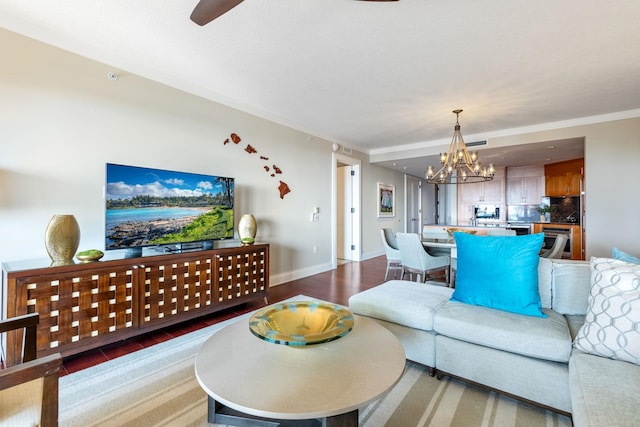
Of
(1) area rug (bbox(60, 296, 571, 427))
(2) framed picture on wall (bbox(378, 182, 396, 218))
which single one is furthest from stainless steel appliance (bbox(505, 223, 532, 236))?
(1) area rug (bbox(60, 296, 571, 427))

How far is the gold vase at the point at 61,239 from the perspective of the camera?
1.99 metres

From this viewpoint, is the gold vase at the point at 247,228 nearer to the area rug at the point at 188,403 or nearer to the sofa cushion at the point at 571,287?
the area rug at the point at 188,403

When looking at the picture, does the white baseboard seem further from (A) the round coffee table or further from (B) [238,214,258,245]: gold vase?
(A) the round coffee table

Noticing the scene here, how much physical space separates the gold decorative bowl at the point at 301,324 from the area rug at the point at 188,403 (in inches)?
20.0

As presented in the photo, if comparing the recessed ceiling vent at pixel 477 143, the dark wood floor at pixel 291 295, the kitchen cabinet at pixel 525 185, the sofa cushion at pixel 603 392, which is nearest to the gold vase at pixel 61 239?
the dark wood floor at pixel 291 295

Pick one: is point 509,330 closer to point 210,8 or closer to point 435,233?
point 210,8

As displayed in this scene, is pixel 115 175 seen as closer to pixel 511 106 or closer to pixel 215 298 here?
pixel 215 298

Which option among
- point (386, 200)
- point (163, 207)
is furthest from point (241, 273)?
point (386, 200)

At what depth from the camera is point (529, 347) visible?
148 cm

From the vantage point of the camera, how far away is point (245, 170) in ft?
12.3

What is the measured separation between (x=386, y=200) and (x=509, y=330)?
580cm

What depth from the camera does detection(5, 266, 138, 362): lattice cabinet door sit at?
182 centimetres

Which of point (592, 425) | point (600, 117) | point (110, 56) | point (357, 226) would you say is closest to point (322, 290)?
point (357, 226)

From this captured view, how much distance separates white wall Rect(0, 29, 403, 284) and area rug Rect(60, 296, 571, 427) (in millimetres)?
1232
